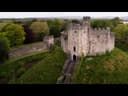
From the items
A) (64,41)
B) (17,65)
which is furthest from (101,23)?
(17,65)

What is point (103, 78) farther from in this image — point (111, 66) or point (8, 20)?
point (8, 20)

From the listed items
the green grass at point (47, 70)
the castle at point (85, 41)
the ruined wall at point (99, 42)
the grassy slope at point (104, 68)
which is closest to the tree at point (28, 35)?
the green grass at point (47, 70)

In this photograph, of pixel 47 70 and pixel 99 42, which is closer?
pixel 47 70

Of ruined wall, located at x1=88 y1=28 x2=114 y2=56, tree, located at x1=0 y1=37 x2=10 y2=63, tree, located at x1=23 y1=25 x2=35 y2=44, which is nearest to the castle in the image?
ruined wall, located at x1=88 y1=28 x2=114 y2=56

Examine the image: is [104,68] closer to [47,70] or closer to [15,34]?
[47,70]

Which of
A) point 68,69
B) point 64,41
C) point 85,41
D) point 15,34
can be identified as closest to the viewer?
point 15,34

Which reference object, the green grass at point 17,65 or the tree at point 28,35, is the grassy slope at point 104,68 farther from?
the tree at point 28,35
